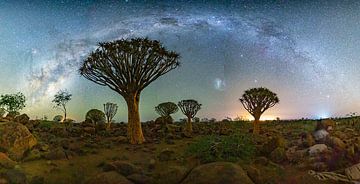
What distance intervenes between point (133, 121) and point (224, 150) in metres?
7.61

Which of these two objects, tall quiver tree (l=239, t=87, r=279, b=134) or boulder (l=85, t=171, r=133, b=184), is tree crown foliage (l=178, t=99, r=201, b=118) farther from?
boulder (l=85, t=171, r=133, b=184)

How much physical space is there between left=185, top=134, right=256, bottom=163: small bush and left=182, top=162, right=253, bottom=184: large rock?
3189mm

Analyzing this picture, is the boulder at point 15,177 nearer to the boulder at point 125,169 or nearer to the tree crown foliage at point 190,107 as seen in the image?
the boulder at point 125,169

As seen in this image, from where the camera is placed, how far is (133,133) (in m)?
19.1

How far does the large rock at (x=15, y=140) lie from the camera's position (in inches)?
531

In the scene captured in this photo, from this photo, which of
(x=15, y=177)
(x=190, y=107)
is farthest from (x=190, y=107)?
(x=15, y=177)

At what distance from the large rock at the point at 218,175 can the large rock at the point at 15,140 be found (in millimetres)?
7791

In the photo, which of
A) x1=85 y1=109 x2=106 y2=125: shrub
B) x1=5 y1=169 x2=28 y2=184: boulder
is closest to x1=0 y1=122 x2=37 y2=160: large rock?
x1=5 y1=169 x2=28 y2=184: boulder

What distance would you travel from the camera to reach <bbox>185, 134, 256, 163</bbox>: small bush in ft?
41.4

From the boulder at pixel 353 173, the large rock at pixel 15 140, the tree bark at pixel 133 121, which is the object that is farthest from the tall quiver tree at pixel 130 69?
the boulder at pixel 353 173

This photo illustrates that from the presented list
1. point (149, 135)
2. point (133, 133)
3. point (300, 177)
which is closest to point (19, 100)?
point (149, 135)

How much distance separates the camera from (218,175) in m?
8.84

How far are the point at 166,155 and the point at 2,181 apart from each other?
20.1 ft

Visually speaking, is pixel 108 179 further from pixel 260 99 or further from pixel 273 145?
pixel 260 99
